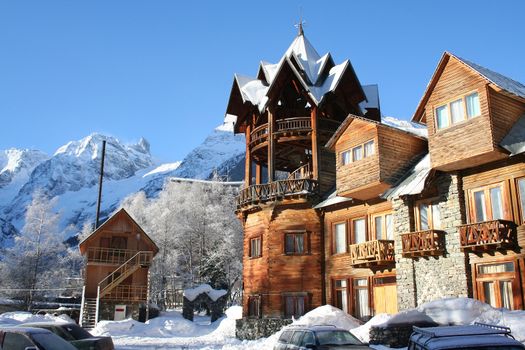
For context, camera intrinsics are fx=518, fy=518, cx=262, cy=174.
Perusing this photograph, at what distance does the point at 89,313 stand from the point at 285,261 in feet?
63.6

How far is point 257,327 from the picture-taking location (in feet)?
106

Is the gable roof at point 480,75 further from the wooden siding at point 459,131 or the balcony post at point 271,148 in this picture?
the balcony post at point 271,148

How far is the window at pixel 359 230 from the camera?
2992cm

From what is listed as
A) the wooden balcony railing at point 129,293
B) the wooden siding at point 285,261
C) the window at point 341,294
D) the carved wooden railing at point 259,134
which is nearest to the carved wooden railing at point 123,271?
the wooden balcony railing at point 129,293

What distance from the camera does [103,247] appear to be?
4575 cm

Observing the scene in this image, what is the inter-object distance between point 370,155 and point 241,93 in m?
13.3

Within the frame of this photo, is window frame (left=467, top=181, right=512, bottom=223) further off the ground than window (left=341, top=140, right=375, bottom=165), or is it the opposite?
window (left=341, top=140, right=375, bottom=165)

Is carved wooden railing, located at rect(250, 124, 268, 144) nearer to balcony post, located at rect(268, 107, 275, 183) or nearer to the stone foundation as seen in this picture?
balcony post, located at rect(268, 107, 275, 183)

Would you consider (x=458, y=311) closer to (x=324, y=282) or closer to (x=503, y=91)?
(x=503, y=91)

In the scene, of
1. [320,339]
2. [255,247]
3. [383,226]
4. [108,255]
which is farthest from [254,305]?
[320,339]

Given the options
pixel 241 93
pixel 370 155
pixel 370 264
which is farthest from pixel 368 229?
pixel 241 93

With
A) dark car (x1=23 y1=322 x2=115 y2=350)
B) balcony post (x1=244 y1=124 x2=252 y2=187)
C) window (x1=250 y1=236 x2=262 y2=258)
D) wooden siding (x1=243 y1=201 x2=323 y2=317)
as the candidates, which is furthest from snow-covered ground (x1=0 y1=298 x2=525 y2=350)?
balcony post (x1=244 y1=124 x2=252 y2=187)

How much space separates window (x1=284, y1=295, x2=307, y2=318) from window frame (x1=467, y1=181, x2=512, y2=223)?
12.6 m

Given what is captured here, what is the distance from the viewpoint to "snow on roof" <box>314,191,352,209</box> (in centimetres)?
3061
